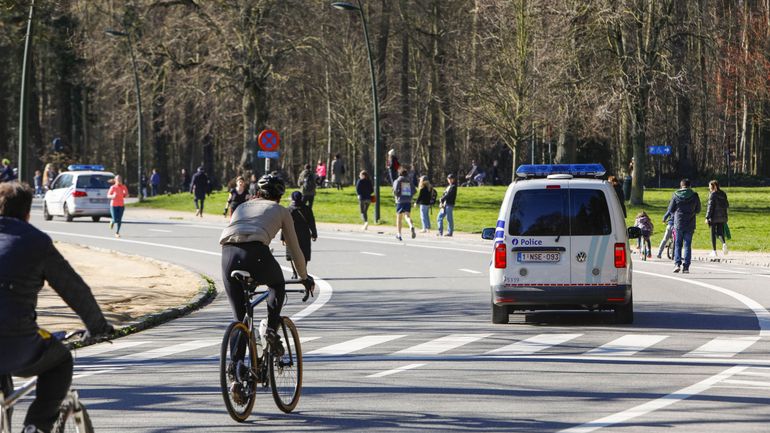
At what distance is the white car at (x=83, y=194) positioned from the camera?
43188mm

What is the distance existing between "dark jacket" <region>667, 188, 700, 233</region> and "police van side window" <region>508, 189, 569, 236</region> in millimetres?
8960

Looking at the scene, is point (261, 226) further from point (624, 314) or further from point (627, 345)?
point (624, 314)

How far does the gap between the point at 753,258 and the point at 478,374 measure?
60.4 ft

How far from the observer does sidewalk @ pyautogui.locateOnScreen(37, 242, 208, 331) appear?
16.4 metres

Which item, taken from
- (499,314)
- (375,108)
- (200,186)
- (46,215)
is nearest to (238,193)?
(375,108)

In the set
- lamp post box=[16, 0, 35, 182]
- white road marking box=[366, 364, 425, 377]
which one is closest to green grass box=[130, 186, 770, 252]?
lamp post box=[16, 0, 35, 182]

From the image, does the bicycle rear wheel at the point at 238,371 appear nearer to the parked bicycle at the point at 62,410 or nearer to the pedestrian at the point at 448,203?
the parked bicycle at the point at 62,410

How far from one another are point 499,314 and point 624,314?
1.47 meters

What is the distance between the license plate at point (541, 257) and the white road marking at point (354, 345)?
208 centimetres

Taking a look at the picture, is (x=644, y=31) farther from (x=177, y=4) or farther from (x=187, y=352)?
(x=187, y=352)

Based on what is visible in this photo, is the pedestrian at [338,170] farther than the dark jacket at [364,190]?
Yes

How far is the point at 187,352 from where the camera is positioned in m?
13.2

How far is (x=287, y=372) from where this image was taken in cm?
A: 938

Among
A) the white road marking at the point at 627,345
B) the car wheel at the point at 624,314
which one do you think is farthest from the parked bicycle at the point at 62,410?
the car wheel at the point at 624,314
